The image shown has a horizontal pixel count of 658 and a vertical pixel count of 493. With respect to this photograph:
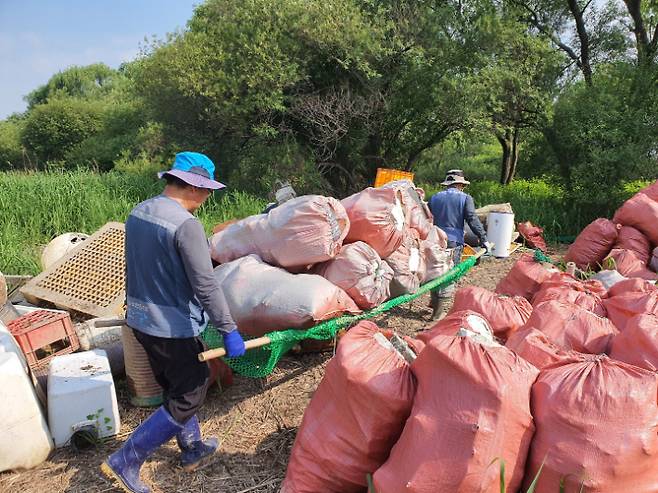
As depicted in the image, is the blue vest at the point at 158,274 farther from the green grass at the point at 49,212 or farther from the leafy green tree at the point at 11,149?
the leafy green tree at the point at 11,149

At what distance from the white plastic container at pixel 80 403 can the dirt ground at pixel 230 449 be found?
116 millimetres

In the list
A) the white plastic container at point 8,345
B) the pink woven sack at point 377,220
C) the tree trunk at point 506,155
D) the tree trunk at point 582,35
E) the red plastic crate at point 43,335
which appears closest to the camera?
the white plastic container at point 8,345

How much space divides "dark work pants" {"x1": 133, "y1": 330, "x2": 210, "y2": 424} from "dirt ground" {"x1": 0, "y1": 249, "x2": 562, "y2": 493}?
0.37 meters

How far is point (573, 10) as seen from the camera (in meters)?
12.8

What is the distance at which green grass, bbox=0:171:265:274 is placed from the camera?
5.55m

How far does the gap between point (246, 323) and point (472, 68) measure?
8.41 metres

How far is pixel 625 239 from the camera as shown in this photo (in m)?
5.57

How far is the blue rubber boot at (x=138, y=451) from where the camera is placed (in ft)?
7.59

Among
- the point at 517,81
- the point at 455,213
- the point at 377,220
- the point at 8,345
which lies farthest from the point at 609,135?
the point at 8,345

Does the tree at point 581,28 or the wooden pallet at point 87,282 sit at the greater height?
the tree at point 581,28

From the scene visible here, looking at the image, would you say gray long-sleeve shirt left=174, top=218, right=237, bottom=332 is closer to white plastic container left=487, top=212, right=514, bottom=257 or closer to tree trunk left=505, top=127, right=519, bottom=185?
white plastic container left=487, top=212, right=514, bottom=257

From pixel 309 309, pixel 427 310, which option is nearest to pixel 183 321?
pixel 309 309

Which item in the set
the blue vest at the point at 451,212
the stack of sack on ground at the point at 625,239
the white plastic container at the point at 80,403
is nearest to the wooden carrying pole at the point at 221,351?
the white plastic container at the point at 80,403

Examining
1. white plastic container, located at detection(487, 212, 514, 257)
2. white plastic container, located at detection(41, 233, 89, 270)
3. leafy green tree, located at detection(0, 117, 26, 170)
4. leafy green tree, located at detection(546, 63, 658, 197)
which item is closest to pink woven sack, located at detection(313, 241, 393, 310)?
white plastic container, located at detection(41, 233, 89, 270)
